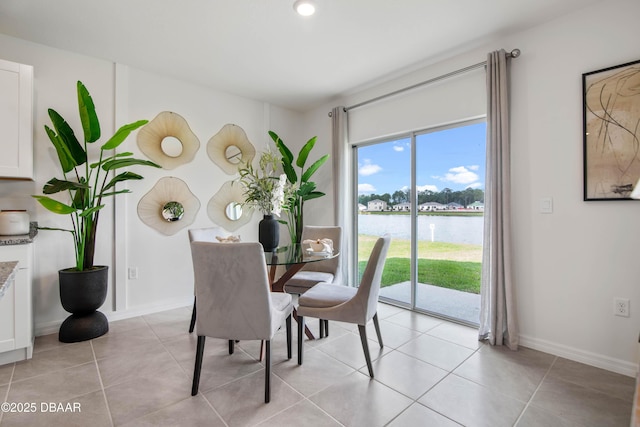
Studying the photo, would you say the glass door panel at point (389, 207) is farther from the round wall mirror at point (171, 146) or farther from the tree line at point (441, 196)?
the round wall mirror at point (171, 146)

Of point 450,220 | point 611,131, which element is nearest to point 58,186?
point 450,220

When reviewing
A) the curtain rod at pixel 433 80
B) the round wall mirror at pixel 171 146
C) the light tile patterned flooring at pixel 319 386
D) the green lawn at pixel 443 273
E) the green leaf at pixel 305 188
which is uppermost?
the curtain rod at pixel 433 80

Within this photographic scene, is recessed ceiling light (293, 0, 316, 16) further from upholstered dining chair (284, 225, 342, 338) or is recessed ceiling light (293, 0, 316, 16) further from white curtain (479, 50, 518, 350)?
upholstered dining chair (284, 225, 342, 338)

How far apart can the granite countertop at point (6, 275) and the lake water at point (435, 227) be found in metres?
3.13

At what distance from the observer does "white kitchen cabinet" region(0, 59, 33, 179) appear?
228 centimetres

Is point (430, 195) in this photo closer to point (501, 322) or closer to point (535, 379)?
point (501, 322)

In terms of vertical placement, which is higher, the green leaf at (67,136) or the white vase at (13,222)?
the green leaf at (67,136)

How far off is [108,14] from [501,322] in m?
3.89

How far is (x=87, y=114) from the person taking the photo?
8.05 ft

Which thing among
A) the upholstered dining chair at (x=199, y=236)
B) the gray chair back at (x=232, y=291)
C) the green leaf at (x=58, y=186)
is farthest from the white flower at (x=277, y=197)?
the green leaf at (x=58, y=186)

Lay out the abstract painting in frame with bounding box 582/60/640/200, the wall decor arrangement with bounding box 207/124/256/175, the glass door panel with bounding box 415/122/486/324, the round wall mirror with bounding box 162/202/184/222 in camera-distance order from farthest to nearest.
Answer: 1. the wall decor arrangement with bounding box 207/124/256/175
2. the round wall mirror with bounding box 162/202/184/222
3. the glass door panel with bounding box 415/122/486/324
4. the abstract painting in frame with bounding box 582/60/640/200

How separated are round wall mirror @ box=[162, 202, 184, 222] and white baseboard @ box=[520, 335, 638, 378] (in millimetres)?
3551

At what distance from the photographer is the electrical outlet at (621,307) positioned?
2004mm

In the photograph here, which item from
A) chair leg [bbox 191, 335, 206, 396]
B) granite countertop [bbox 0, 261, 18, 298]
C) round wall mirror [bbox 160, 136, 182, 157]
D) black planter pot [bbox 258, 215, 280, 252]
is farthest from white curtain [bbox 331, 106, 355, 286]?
granite countertop [bbox 0, 261, 18, 298]
